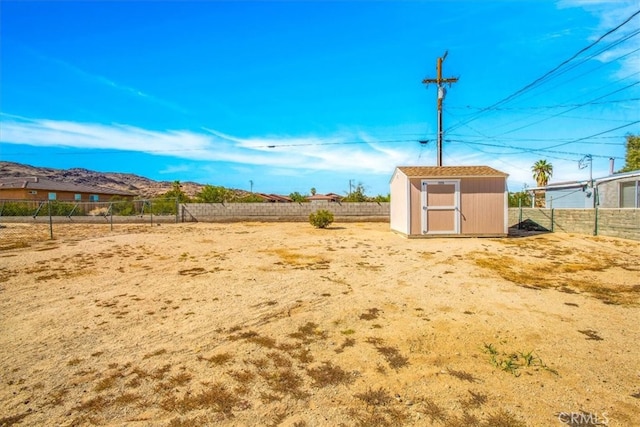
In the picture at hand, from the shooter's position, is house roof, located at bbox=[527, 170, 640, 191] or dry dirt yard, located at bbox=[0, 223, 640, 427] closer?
dry dirt yard, located at bbox=[0, 223, 640, 427]

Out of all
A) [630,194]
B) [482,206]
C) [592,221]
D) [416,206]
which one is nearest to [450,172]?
[482,206]

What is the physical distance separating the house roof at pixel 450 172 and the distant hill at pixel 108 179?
215 ft

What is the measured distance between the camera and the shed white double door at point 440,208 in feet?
38.9

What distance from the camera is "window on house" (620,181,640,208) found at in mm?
13953

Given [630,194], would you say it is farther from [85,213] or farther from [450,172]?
[85,213]

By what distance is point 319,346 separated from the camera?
3.21m

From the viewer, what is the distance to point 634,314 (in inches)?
161

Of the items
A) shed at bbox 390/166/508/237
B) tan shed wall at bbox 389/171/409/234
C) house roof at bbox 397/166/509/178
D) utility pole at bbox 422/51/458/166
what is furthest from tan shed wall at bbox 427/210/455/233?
utility pole at bbox 422/51/458/166

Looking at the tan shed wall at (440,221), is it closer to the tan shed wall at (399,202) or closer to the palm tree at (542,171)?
the tan shed wall at (399,202)

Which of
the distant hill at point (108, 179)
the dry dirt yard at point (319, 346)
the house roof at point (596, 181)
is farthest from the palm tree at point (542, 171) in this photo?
the distant hill at point (108, 179)

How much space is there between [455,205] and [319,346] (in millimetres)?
10262

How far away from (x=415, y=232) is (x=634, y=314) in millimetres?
7810

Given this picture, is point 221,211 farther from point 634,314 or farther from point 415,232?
point 634,314

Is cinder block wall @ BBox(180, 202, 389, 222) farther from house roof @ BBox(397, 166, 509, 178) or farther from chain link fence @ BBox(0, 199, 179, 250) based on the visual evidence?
house roof @ BBox(397, 166, 509, 178)
